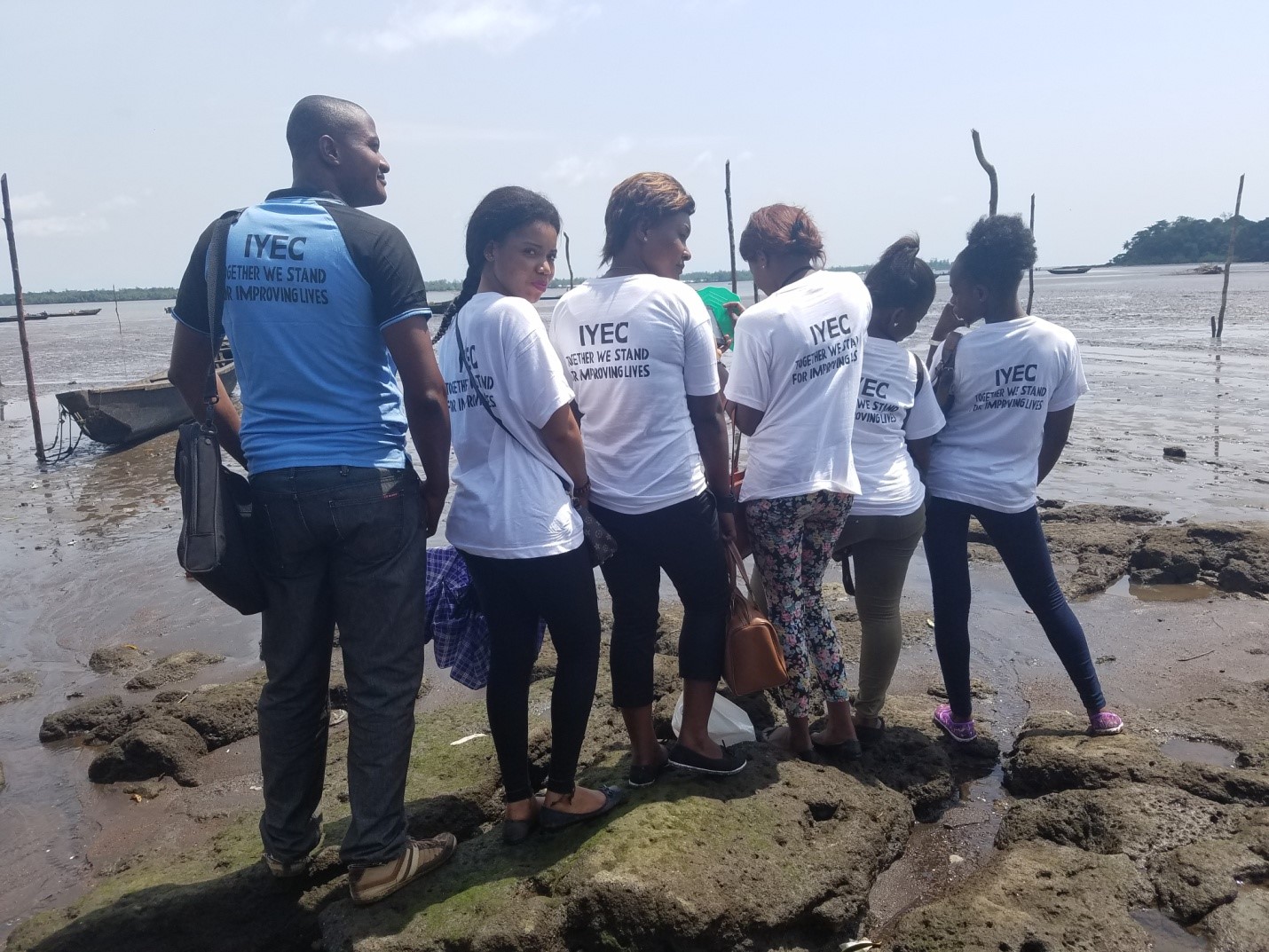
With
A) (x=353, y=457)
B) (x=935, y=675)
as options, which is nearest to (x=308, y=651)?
(x=353, y=457)

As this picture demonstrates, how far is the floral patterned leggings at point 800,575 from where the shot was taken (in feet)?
10.4

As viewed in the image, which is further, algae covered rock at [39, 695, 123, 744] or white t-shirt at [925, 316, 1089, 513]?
algae covered rock at [39, 695, 123, 744]

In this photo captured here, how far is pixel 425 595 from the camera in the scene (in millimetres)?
2939

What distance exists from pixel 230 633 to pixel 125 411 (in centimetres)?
1029

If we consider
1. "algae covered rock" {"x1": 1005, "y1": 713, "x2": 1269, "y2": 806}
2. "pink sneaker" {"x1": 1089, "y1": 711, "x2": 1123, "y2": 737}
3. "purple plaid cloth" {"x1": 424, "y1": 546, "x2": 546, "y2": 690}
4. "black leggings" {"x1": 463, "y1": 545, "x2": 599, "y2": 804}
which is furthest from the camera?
"pink sneaker" {"x1": 1089, "y1": 711, "x2": 1123, "y2": 737}

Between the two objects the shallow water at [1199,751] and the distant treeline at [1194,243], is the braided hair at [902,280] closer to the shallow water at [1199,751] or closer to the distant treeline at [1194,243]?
the shallow water at [1199,751]

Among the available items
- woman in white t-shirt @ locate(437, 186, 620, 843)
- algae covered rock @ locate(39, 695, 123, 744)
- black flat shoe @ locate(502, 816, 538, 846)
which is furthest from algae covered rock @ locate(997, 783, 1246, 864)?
algae covered rock @ locate(39, 695, 123, 744)

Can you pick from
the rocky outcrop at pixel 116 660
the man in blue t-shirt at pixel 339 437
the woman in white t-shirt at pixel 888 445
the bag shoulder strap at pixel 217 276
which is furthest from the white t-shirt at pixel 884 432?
the rocky outcrop at pixel 116 660

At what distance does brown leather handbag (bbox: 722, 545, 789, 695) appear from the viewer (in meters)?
3.11

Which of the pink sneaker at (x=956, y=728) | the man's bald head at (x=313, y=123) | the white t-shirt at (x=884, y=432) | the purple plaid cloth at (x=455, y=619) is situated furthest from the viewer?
the pink sneaker at (x=956, y=728)

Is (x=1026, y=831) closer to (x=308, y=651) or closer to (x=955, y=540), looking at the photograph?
(x=955, y=540)

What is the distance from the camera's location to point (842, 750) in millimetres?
3473

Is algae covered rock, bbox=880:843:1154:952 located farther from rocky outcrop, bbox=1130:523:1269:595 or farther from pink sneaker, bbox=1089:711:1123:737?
rocky outcrop, bbox=1130:523:1269:595

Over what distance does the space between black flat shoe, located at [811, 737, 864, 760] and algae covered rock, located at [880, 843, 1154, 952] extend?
2.21 ft
